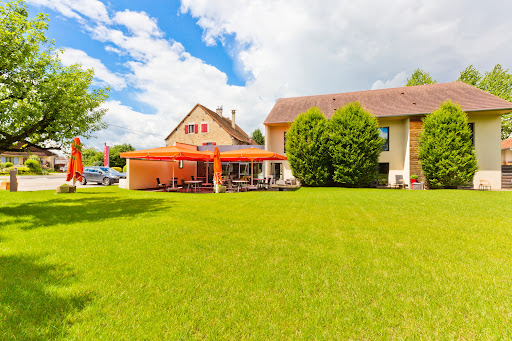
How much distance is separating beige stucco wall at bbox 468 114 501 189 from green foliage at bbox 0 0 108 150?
87.6ft

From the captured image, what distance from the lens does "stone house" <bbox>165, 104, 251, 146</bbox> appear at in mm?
31891

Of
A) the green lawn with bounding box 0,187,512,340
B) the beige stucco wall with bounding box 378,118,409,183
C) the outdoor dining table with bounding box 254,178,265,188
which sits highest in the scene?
the beige stucco wall with bounding box 378,118,409,183

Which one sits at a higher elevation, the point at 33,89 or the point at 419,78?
the point at 419,78

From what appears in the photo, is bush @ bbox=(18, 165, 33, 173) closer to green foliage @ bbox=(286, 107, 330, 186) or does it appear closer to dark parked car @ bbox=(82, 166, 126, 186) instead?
dark parked car @ bbox=(82, 166, 126, 186)

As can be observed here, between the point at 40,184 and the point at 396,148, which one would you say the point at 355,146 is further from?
the point at 40,184

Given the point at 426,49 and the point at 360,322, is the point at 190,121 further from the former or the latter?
the point at 360,322

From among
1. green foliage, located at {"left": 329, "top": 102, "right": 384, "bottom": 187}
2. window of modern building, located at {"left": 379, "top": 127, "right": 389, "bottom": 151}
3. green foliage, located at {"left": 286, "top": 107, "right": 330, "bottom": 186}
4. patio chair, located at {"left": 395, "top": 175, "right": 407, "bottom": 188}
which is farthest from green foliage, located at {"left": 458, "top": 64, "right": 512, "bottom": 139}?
green foliage, located at {"left": 286, "top": 107, "right": 330, "bottom": 186}

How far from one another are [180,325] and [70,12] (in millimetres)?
13169

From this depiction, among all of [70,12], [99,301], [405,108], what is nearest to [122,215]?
[99,301]

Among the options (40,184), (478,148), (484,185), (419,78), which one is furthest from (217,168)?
(419,78)

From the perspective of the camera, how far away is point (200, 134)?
108 feet

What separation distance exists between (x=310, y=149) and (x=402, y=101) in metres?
10.7

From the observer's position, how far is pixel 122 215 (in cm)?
712

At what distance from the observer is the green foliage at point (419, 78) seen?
29.4 meters
